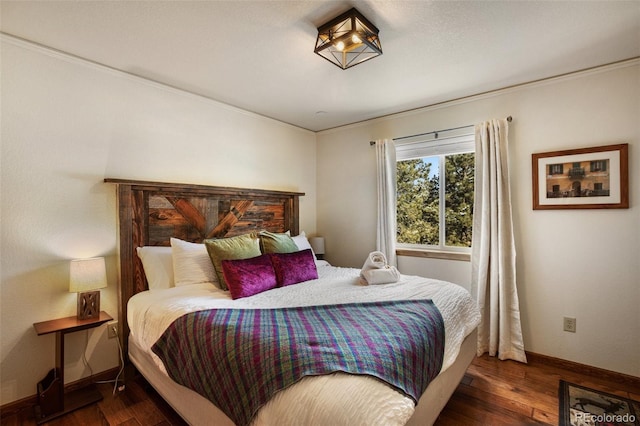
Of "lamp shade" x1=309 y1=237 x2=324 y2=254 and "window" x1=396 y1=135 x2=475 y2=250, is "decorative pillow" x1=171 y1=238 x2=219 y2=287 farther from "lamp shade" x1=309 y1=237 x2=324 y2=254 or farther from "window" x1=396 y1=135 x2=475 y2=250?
"window" x1=396 y1=135 x2=475 y2=250

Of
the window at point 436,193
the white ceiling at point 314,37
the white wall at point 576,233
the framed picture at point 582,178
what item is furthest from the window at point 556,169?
the white ceiling at point 314,37

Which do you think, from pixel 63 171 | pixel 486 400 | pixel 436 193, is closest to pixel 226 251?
pixel 63 171

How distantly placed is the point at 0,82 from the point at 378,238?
136 inches

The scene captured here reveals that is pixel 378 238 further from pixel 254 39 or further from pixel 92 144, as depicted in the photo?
pixel 92 144

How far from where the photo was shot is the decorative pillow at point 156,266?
242 cm

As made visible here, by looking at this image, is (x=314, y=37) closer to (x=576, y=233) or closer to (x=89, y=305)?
(x=89, y=305)

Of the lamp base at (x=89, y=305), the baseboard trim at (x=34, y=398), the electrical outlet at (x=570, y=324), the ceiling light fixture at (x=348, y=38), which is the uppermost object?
the ceiling light fixture at (x=348, y=38)

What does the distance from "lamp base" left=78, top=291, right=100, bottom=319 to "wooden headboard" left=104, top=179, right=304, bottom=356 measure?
0.17 metres

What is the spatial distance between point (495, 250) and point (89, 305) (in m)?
3.41

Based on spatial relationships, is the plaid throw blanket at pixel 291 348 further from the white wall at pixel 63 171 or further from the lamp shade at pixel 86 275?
the white wall at pixel 63 171

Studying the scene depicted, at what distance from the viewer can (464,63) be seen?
94.5 inches

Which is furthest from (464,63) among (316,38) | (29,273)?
(29,273)

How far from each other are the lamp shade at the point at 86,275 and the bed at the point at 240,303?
23 centimetres

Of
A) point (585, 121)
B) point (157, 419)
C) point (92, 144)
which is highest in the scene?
point (585, 121)
